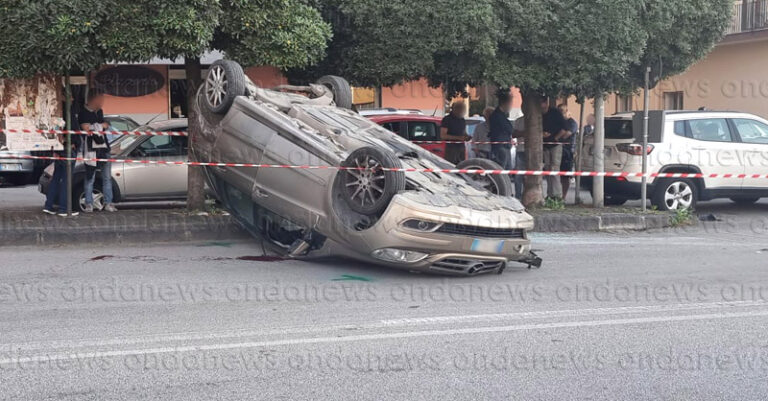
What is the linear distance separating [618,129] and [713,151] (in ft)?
5.22

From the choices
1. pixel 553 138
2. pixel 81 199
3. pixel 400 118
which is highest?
pixel 400 118

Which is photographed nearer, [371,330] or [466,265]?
[371,330]

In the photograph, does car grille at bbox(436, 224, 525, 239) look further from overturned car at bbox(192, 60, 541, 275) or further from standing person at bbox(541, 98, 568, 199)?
standing person at bbox(541, 98, 568, 199)

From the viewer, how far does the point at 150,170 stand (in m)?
14.4

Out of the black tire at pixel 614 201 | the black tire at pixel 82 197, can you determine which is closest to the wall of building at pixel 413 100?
the black tire at pixel 614 201

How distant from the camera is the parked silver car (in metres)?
14.3

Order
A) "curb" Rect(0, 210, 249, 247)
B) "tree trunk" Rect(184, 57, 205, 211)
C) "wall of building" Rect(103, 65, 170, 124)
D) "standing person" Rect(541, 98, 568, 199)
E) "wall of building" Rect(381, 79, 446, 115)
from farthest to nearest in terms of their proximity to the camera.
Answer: "wall of building" Rect(381, 79, 446, 115) → "wall of building" Rect(103, 65, 170, 124) → "standing person" Rect(541, 98, 568, 199) → "tree trunk" Rect(184, 57, 205, 211) → "curb" Rect(0, 210, 249, 247)

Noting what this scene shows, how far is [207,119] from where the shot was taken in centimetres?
1046

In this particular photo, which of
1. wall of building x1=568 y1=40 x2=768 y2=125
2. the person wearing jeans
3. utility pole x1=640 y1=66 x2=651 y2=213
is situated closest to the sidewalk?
the person wearing jeans

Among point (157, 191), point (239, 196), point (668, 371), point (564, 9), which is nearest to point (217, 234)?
point (239, 196)

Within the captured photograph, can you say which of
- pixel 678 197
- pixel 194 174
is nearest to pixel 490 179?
pixel 194 174

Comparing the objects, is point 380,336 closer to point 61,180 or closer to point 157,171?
point 61,180

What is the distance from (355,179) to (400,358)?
309 centimetres

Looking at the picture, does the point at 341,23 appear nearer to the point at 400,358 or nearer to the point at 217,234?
the point at 217,234
